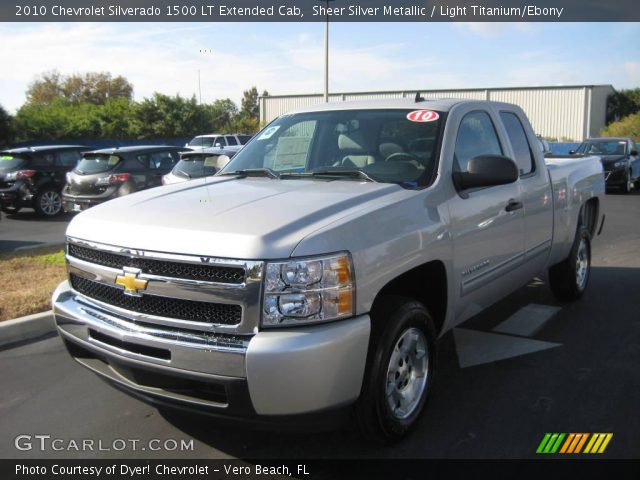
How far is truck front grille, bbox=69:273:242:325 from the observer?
2758 mm

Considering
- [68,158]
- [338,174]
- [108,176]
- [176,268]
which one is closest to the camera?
[176,268]

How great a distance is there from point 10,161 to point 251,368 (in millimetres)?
13474

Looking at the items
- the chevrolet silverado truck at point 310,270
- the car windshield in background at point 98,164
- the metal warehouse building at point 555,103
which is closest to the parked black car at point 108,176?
the car windshield in background at point 98,164

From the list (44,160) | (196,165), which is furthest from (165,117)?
(196,165)

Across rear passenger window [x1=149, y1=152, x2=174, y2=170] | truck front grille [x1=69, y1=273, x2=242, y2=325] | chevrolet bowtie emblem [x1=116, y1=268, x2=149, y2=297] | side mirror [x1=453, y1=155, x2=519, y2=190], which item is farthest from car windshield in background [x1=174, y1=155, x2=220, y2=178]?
chevrolet bowtie emblem [x1=116, y1=268, x2=149, y2=297]

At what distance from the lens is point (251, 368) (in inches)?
103

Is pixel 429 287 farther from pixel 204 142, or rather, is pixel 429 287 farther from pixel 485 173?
pixel 204 142

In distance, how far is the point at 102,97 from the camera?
8081 cm

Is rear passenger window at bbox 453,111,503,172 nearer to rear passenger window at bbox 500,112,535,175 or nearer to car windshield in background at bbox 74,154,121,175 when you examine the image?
rear passenger window at bbox 500,112,535,175

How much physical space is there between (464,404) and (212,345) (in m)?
1.88

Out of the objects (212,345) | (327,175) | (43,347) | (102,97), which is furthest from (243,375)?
(102,97)

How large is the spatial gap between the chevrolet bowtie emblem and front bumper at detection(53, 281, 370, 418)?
A: 171mm

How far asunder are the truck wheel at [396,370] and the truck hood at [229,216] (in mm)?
610

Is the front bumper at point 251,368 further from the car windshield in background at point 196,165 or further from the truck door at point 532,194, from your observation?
the car windshield in background at point 196,165
